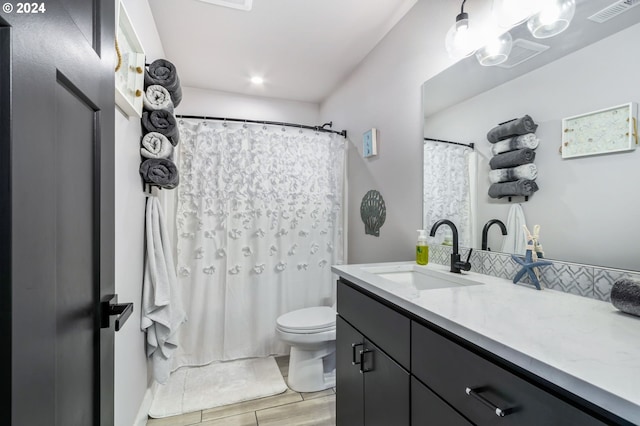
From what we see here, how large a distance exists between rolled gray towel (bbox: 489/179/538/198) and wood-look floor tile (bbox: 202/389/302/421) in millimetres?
1727

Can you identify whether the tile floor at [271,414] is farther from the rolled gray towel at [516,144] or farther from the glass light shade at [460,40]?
the glass light shade at [460,40]

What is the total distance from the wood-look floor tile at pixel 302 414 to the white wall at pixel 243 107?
2650mm

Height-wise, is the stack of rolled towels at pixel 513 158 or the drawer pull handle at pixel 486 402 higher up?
the stack of rolled towels at pixel 513 158

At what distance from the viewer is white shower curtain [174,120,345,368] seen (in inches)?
90.5

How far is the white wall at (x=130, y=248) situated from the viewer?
128cm

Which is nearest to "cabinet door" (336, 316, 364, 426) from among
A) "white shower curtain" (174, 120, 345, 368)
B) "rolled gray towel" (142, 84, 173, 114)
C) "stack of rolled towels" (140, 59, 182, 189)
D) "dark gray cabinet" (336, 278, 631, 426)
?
"dark gray cabinet" (336, 278, 631, 426)

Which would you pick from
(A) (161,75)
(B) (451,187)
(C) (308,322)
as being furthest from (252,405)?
(A) (161,75)

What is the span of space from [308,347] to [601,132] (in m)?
1.88

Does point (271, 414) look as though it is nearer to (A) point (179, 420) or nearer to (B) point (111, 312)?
(A) point (179, 420)

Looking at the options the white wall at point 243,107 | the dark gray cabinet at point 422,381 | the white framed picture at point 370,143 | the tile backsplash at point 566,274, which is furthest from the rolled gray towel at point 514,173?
the white wall at point 243,107

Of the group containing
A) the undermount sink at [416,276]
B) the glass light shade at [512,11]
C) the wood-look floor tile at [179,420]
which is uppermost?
the glass light shade at [512,11]

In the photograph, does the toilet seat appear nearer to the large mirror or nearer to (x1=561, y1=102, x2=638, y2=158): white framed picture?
the large mirror

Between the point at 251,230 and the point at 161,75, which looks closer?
the point at 161,75

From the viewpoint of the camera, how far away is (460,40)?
1349mm
